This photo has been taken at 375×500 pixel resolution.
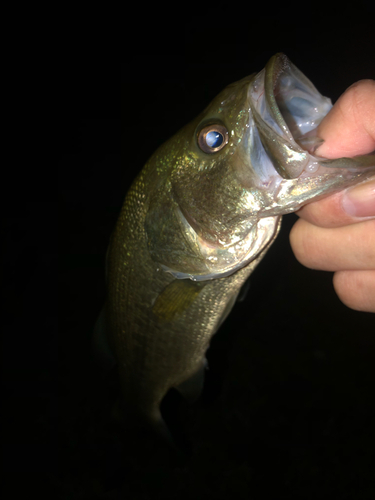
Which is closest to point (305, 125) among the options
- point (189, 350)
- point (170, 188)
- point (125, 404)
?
point (170, 188)

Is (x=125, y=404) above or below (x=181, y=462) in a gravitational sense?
above

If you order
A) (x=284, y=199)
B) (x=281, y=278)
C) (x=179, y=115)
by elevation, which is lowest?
(x=281, y=278)

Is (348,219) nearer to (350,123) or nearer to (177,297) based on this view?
(350,123)

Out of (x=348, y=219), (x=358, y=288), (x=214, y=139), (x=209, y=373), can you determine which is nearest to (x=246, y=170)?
(x=214, y=139)

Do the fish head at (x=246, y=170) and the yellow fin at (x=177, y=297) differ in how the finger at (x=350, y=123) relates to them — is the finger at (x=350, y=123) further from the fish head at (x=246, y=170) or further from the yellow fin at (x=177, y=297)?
the yellow fin at (x=177, y=297)

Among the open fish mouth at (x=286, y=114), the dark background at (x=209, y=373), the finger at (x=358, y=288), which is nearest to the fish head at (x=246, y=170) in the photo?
the open fish mouth at (x=286, y=114)

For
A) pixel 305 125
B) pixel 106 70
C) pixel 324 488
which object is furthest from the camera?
pixel 106 70

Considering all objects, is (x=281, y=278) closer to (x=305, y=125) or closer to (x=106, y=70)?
(x=305, y=125)
